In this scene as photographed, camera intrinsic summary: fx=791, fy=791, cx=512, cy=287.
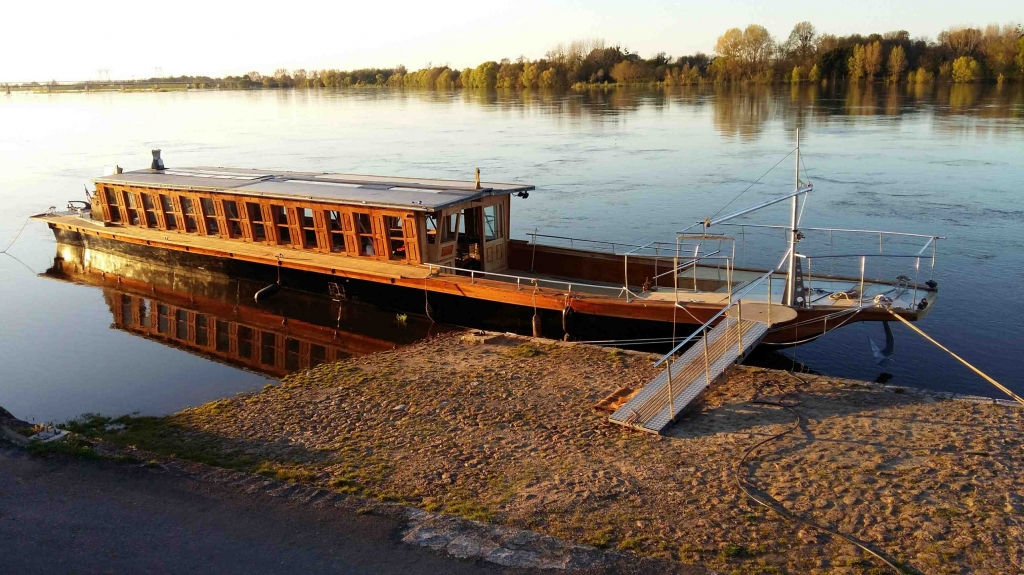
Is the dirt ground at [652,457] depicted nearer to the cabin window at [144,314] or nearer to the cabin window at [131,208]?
the cabin window at [144,314]

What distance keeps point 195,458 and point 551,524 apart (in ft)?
19.9

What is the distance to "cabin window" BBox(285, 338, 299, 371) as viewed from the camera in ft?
65.1

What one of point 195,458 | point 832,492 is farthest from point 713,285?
point 195,458

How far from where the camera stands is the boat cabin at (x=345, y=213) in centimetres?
2170

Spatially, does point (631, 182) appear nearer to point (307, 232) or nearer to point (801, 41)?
point (307, 232)

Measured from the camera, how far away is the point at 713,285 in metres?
20.3

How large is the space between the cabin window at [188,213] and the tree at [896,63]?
109514 mm

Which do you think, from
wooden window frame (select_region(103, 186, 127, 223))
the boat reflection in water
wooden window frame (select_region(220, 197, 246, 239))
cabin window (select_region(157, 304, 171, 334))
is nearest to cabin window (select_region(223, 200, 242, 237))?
wooden window frame (select_region(220, 197, 246, 239))

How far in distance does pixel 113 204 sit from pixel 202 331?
35.4 ft

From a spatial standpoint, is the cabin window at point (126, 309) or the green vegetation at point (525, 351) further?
the cabin window at point (126, 309)

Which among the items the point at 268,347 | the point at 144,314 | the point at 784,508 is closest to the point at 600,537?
the point at 784,508

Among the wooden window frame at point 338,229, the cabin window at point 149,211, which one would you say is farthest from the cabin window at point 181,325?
the cabin window at point 149,211

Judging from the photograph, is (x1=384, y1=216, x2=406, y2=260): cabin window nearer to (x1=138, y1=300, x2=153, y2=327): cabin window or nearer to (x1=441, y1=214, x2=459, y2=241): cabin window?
(x1=441, y1=214, x2=459, y2=241): cabin window

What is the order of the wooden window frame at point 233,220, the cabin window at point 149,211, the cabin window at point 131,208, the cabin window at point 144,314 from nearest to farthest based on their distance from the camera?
the cabin window at point 144,314 < the wooden window frame at point 233,220 < the cabin window at point 149,211 < the cabin window at point 131,208
